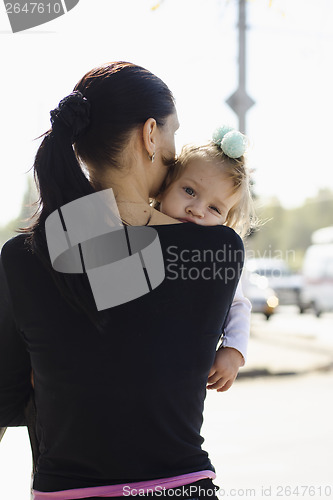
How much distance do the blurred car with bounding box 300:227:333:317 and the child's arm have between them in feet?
60.1

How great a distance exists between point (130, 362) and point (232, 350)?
0.54 metres

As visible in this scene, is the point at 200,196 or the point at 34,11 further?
the point at 34,11

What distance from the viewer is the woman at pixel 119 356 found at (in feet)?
4.27

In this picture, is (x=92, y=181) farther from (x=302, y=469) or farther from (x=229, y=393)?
(x=229, y=393)

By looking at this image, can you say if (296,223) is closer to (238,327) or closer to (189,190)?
(189,190)

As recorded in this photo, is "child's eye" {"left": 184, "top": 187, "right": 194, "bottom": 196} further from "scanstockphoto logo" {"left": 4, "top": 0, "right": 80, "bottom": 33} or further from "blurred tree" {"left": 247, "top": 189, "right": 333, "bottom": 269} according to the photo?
"blurred tree" {"left": 247, "top": 189, "right": 333, "bottom": 269}

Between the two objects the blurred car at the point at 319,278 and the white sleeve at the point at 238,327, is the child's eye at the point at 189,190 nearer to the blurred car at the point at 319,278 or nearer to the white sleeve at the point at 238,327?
the white sleeve at the point at 238,327

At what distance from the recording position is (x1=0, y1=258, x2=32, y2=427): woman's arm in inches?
53.6

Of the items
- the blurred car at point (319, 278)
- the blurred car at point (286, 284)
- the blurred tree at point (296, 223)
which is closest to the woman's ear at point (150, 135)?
the blurred car at point (319, 278)

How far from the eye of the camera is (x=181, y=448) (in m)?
1.32

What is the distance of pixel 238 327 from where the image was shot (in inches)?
72.1

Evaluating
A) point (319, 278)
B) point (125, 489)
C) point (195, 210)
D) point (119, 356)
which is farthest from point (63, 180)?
Answer: point (319, 278)

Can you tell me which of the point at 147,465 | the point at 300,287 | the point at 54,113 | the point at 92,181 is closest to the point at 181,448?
the point at 147,465

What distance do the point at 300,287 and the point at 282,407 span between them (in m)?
16.8
